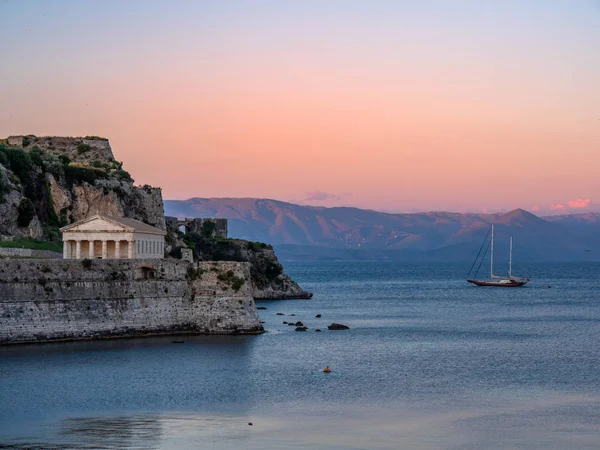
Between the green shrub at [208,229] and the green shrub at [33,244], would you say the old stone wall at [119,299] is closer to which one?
the green shrub at [33,244]

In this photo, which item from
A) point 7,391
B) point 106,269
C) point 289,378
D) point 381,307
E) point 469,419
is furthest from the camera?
point 381,307

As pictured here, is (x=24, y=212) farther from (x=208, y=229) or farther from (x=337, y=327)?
(x=208, y=229)

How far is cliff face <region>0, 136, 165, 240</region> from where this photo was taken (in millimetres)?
83625

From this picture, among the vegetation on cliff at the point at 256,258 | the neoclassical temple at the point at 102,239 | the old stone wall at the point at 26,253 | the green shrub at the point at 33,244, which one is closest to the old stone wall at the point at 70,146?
the vegetation on cliff at the point at 256,258

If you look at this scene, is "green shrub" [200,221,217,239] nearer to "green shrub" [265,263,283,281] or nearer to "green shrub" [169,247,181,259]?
"green shrub" [265,263,283,281]

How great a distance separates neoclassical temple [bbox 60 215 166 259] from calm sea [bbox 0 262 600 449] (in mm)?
8945

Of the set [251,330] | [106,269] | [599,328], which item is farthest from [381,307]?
[106,269]

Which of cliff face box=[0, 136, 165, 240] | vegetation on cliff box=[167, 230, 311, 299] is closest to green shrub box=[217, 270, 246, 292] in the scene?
cliff face box=[0, 136, 165, 240]

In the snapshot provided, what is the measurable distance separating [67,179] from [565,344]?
174ft

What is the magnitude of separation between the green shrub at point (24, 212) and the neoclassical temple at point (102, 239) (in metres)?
16.1

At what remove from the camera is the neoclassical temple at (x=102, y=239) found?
67.4 metres

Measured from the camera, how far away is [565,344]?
229 feet

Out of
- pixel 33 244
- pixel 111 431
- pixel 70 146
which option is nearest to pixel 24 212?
pixel 33 244

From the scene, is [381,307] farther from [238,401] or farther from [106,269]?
[238,401]
